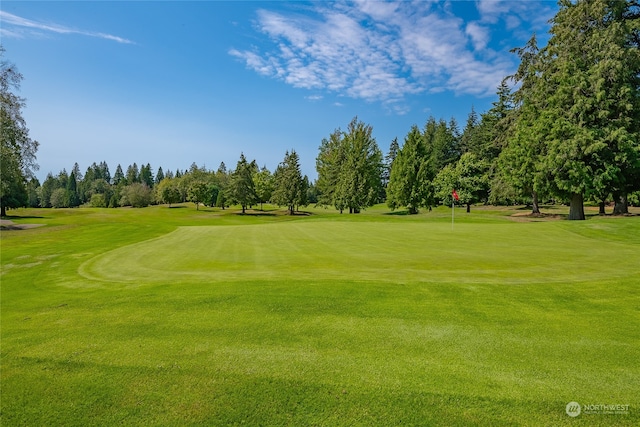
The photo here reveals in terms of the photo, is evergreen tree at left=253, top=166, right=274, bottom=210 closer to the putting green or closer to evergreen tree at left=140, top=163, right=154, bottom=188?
the putting green

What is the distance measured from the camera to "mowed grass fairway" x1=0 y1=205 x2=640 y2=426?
3627 millimetres

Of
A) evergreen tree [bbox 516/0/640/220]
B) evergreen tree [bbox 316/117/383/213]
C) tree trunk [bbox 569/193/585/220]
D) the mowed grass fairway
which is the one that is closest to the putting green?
the mowed grass fairway

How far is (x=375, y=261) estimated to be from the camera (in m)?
11.4

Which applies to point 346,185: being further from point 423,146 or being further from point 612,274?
point 612,274

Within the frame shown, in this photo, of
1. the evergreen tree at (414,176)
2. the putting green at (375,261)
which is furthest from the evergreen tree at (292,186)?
the putting green at (375,261)

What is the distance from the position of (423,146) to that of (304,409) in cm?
5372

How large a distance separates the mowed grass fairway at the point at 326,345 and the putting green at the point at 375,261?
13 cm

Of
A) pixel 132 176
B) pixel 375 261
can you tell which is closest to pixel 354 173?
pixel 375 261

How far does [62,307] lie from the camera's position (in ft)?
24.1

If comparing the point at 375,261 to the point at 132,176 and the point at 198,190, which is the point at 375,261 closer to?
the point at 198,190

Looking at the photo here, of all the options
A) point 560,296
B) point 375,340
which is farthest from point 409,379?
point 560,296

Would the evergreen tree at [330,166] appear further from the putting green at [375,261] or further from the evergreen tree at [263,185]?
the putting green at [375,261]

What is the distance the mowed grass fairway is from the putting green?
0.13 m

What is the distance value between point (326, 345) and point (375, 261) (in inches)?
259
